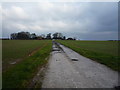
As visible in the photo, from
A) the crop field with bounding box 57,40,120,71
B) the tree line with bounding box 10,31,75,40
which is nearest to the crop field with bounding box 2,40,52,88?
the crop field with bounding box 57,40,120,71

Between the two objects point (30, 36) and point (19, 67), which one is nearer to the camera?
point (19, 67)

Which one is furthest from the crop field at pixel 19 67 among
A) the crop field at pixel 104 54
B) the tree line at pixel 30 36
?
the tree line at pixel 30 36

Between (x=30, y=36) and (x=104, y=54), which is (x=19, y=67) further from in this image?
(x=30, y=36)

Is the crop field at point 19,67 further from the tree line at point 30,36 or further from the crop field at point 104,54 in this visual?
the tree line at point 30,36

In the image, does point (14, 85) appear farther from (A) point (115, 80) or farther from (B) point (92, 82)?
(A) point (115, 80)

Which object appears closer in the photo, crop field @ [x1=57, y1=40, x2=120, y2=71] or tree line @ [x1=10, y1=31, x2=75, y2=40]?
crop field @ [x1=57, y1=40, x2=120, y2=71]

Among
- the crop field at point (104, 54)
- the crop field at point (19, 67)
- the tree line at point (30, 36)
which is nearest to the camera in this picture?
the crop field at point (19, 67)

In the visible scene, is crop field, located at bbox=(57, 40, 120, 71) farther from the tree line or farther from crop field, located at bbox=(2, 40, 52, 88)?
the tree line

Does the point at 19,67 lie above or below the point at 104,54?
below

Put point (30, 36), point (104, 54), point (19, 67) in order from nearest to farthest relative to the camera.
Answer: point (19, 67), point (104, 54), point (30, 36)

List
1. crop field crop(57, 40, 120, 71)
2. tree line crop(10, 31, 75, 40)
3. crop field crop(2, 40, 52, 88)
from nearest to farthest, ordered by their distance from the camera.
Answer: crop field crop(2, 40, 52, 88), crop field crop(57, 40, 120, 71), tree line crop(10, 31, 75, 40)

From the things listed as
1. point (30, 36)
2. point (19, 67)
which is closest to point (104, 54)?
point (19, 67)

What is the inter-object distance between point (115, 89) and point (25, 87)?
4275 millimetres

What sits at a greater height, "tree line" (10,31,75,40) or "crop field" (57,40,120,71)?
"tree line" (10,31,75,40)
